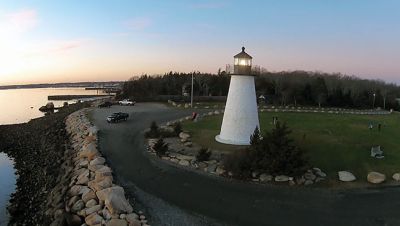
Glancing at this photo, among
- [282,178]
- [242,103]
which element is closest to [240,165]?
[282,178]

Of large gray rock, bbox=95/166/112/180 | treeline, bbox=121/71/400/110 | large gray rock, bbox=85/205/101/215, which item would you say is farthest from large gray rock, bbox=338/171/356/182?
treeline, bbox=121/71/400/110

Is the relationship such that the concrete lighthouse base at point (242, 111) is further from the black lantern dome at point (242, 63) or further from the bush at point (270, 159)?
the bush at point (270, 159)

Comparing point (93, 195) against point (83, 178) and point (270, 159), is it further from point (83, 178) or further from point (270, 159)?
point (270, 159)

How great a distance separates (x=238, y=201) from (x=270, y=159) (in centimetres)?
449

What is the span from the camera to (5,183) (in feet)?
94.9

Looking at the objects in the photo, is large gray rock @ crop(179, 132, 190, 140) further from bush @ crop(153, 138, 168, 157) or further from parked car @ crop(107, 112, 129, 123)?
parked car @ crop(107, 112, 129, 123)

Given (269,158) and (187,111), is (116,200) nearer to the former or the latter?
(269,158)

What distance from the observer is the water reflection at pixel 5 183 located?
2214 centimetres

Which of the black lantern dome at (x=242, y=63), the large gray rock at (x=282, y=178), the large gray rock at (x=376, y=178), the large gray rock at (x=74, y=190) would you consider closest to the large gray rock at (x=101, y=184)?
the large gray rock at (x=74, y=190)

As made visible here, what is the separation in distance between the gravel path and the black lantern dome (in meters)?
9.21

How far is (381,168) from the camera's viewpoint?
81.2 ft

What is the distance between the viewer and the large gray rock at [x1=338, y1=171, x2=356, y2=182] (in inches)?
893

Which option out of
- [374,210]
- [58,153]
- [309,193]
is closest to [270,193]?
[309,193]

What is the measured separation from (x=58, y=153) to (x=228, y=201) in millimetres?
18633
